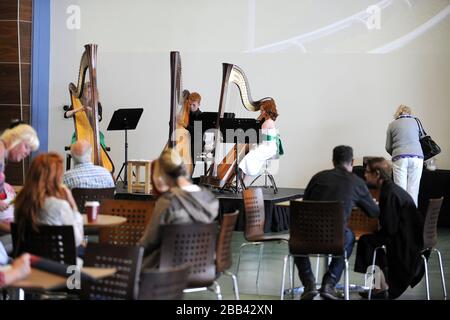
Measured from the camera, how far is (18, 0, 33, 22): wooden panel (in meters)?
11.5

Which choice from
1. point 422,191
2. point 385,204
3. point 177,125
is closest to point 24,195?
point 385,204

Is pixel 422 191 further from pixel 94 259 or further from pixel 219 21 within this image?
pixel 94 259

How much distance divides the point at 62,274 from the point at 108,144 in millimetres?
8883

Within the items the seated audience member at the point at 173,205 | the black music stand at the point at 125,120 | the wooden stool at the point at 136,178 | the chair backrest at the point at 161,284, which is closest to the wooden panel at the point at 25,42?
the black music stand at the point at 125,120

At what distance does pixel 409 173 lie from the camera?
9.51 m

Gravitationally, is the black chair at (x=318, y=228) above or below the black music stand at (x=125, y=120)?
below

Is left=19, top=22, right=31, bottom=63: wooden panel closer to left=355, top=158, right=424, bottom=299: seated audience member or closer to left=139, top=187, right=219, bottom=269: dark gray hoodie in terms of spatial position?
left=355, top=158, right=424, bottom=299: seated audience member

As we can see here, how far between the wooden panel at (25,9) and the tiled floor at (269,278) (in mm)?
4945

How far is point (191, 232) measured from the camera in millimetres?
4312

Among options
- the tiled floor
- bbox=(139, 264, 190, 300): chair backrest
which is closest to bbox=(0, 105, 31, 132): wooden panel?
the tiled floor

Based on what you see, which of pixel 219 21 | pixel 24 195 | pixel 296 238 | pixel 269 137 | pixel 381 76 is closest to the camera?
pixel 24 195

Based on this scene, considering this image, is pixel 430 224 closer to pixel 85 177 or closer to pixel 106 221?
pixel 106 221

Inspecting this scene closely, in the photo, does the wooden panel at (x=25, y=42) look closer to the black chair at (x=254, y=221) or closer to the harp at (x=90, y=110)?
the harp at (x=90, y=110)

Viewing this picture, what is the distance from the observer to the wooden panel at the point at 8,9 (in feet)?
37.3
